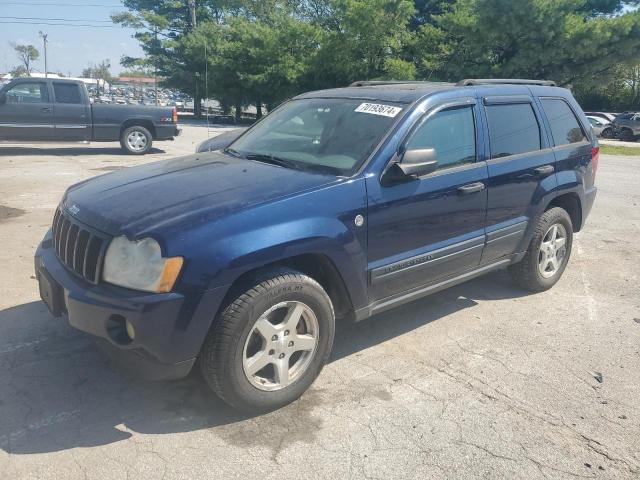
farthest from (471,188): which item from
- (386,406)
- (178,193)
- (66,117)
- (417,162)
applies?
(66,117)

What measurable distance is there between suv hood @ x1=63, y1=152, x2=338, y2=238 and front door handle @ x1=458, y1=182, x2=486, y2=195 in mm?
1052

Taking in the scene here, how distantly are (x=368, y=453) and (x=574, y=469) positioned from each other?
0.99m

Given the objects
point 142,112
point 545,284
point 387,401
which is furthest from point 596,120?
point 387,401

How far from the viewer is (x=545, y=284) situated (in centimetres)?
505

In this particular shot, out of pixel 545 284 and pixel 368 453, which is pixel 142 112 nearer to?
pixel 545 284

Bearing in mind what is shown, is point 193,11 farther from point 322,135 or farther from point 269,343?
point 269,343

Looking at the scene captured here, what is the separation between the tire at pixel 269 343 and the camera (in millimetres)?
2865

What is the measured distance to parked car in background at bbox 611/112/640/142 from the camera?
1085 inches

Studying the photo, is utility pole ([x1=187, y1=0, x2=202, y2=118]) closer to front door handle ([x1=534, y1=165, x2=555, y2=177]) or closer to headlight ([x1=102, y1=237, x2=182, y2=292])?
front door handle ([x1=534, y1=165, x2=555, y2=177])

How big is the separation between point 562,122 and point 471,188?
5.56 feet

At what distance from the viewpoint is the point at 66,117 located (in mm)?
13328

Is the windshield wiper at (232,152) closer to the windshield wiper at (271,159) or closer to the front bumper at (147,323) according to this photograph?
the windshield wiper at (271,159)

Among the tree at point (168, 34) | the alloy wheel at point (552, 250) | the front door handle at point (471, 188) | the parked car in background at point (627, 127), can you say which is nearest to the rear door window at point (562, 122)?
the alloy wheel at point (552, 250)

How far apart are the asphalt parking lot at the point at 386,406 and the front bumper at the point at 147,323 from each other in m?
0.41
